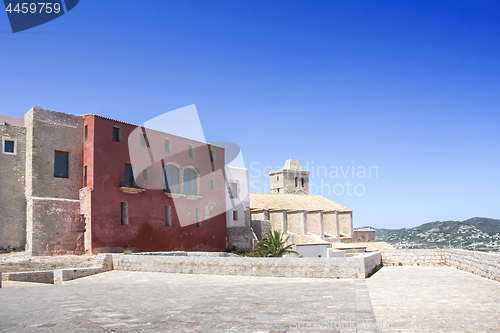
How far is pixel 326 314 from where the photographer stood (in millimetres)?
7277

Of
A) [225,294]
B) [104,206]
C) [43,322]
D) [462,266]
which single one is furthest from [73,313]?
[104,206]

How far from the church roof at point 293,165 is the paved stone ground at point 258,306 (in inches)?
1837

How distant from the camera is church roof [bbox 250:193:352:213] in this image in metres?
42.2

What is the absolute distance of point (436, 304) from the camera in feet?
26.9

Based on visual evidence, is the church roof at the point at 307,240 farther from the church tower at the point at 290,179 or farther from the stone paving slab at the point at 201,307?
the stone paving slab at the point at 201,307

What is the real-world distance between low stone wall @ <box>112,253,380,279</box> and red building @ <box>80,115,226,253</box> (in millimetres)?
6856

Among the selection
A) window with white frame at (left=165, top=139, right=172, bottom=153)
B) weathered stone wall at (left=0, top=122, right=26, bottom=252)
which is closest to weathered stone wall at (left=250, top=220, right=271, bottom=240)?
window with white frame at (left=165, top=139, right=172, bottom=153)

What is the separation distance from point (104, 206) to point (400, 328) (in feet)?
64.9

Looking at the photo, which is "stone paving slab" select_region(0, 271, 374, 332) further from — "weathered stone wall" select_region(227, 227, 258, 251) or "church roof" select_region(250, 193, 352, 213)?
"church roof" select_region(250, 193, 352, 213)

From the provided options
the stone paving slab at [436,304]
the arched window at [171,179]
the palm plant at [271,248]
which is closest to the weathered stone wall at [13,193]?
the arched window at [171,179]

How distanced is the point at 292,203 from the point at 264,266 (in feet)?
110

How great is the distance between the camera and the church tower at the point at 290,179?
2301 inches

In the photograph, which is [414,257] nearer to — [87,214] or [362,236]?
[87,214]

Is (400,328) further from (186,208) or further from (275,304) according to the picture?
(186,208)
